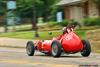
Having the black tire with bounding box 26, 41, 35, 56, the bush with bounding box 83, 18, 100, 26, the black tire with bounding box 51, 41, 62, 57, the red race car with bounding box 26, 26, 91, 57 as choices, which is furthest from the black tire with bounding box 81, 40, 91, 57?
the bush with bounding box 83, 18, 100, 26

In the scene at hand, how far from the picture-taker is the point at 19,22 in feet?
253

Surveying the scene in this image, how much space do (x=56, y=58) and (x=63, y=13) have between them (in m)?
43.5

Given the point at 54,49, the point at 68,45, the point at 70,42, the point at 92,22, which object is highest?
the point at 70,42

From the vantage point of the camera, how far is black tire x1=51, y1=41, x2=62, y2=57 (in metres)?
17.7

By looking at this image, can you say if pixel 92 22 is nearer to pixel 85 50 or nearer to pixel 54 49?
pixel 85 50

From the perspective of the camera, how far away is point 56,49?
707 inches

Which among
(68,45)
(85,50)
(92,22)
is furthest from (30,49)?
(92,22)

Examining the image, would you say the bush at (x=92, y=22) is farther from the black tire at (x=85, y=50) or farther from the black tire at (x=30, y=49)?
the black tire at (x=85, y=50)

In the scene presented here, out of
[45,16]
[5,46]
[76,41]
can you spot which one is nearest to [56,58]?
[76,41]

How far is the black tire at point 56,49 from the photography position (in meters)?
17.7

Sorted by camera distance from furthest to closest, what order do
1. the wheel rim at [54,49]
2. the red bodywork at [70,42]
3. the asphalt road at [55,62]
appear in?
1. the wheel rim at [54,49]
2. the red bodywork at [70,42]
3. the asphalt road at [55,62]

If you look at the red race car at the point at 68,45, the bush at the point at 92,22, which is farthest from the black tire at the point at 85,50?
the bush at the point at 92,22

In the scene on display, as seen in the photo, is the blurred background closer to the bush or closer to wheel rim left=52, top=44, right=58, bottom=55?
the bush

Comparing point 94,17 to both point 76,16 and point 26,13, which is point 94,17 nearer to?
point 76,16
